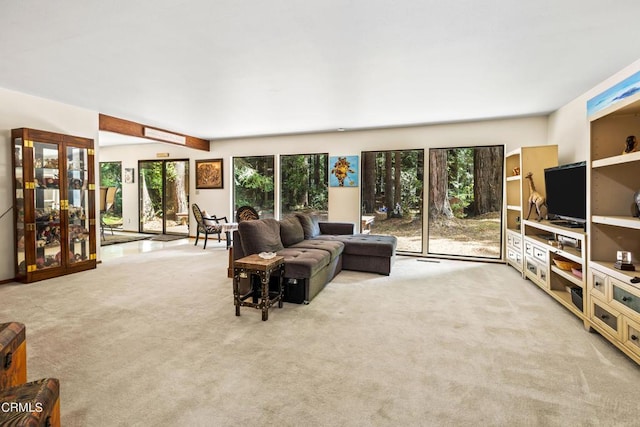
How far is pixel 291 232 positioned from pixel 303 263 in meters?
1.24

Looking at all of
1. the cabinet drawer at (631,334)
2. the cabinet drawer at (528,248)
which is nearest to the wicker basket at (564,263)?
the cabinet drawer at (528,248)

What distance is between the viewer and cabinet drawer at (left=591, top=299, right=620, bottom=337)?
2281 mm

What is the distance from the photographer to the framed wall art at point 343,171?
20.8 feet

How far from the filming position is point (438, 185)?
582 cm

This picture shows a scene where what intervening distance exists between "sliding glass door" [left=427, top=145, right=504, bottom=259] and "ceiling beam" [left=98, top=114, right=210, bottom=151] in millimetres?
5109

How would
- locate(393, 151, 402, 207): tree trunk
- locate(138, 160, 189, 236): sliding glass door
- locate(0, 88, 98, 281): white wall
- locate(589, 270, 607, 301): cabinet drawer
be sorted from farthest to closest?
locate(138, 160, 189, 236): sliding glass door
locate(393, 151, 402, 207): tree trunk
locate(0, 88, 98, 281): white wall
locate(589, 270, 607, 301): cabinet drawer

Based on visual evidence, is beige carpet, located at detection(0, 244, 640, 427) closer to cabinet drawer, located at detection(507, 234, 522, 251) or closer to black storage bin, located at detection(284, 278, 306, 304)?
black storage bin, located at detection(284, 278, 306, 304)

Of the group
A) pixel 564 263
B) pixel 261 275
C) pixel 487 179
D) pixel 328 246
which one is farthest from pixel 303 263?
pixel 487 179

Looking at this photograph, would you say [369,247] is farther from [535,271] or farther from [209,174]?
[209,174]

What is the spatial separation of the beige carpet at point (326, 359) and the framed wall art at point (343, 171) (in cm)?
306

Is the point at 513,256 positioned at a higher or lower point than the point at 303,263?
lower

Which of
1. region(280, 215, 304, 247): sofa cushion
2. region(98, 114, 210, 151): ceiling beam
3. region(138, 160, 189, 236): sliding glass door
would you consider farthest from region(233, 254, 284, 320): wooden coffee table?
region(138, 160, 189, 236): sliding glass door

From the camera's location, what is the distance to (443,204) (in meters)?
5.81

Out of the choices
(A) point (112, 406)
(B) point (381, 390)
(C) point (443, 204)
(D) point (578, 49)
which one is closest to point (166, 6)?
(A) point (112, 406)
